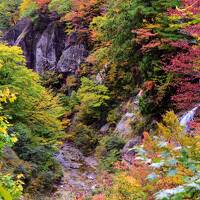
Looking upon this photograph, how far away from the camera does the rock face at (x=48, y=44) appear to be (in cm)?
2989

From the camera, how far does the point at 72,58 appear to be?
29828 mm

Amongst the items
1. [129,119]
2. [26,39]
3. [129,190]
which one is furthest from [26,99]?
[26,39]

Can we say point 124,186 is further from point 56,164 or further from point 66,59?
point 66,59

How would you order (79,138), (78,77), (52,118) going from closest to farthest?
(52,118)
(79,138)
(78,77)

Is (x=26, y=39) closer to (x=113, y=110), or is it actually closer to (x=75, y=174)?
(x=113, y=110)

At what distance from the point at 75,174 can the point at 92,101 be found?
5.72 m

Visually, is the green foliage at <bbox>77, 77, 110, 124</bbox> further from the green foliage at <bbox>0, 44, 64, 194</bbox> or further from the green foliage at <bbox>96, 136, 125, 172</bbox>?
the green foliage at <bbox>0, 44, 64, 194</bbox>

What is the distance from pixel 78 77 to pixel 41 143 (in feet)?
42.8

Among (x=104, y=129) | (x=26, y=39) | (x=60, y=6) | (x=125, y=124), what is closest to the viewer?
(x=125, y=124)

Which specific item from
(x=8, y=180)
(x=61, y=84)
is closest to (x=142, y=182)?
(x=8, y=180)

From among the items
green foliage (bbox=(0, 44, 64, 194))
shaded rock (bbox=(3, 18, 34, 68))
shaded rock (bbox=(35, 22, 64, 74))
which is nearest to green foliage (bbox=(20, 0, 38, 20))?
shaded rock (bbox=(3, 18, 34, 68))

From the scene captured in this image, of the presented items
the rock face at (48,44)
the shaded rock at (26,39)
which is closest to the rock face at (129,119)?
the rock face at (48,44)

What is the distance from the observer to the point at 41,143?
1584 cm

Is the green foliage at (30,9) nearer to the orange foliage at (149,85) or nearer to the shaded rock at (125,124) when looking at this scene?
the shaded rock at (125,124)
